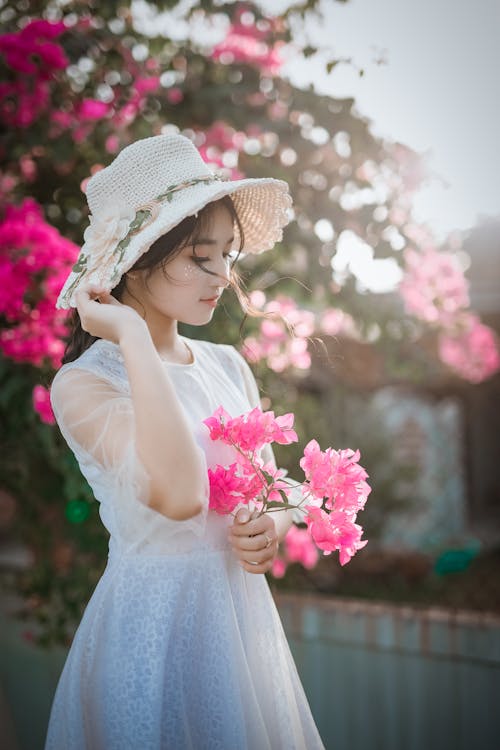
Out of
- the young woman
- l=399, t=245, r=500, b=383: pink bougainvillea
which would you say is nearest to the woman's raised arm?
the young woman

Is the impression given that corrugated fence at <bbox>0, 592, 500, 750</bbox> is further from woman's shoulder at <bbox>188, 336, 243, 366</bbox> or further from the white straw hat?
the white straw hat

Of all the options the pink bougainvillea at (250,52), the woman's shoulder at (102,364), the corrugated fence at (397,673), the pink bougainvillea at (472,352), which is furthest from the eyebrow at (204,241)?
the pink bougainvillea at (472,352)

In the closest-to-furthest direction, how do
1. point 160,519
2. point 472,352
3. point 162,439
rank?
point 162,439
point 160,519
point 472,352

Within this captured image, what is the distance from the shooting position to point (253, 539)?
1264 mm

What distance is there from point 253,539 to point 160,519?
17 centimetres

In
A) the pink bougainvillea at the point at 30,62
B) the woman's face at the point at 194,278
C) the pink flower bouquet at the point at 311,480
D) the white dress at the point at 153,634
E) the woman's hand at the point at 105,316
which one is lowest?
the white dress at the point at 153,634

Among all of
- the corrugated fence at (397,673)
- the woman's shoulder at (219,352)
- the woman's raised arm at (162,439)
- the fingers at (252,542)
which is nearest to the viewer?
the woman's raised arm at (162,439)

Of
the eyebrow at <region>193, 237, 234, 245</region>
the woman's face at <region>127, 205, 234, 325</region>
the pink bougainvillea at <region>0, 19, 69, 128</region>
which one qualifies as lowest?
the woman's face at <region>127, 205, 234, 325</region>

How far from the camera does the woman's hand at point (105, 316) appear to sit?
4.02ft

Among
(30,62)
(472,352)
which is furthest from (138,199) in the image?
(472,352)

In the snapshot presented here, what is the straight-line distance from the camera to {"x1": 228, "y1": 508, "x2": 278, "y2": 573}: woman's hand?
49.8 inches

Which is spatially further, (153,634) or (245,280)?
(245,280)

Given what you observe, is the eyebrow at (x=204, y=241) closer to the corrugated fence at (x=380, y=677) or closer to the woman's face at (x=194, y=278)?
the woman's face at (x=194, y=278)

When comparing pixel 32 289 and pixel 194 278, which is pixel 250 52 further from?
pixel 194 278
